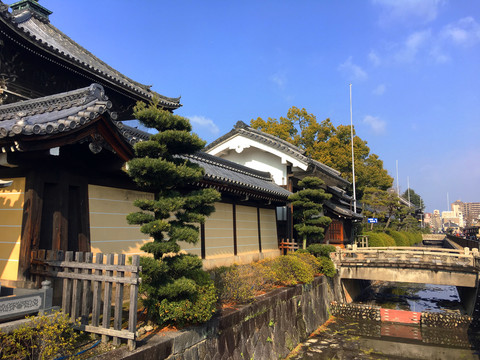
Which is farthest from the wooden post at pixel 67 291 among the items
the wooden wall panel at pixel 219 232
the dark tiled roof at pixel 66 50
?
the wooden wall panel at pixel 219 232

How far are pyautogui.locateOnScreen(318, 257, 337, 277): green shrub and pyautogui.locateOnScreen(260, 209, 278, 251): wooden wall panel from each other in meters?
2.85

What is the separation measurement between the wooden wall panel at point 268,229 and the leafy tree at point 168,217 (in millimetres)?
10709

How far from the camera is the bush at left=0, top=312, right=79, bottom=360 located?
470 centimetres

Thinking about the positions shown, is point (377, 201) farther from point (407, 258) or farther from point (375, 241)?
point (407, 258)

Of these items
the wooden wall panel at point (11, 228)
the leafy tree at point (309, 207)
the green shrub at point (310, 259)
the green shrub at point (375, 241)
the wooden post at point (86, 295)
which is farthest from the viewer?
the green shrub at point (375, 241)

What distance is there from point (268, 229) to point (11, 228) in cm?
1335

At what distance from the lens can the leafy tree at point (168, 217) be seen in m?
6.62

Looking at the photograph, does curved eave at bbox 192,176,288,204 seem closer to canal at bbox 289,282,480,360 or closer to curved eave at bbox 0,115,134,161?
curved eave at bbox 0,115,134,161

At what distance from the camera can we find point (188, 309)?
669 centimetres

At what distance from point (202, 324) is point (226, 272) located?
2.95 meters

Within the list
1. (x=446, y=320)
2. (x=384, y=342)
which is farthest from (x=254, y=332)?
(x=446, y=320)

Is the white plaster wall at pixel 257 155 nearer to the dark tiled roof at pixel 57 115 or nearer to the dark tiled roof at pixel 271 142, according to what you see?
the dark tiled roof at pixel 271 142

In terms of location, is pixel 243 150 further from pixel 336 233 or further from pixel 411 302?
pixel 411 302

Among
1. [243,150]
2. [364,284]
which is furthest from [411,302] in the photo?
[243,150]
